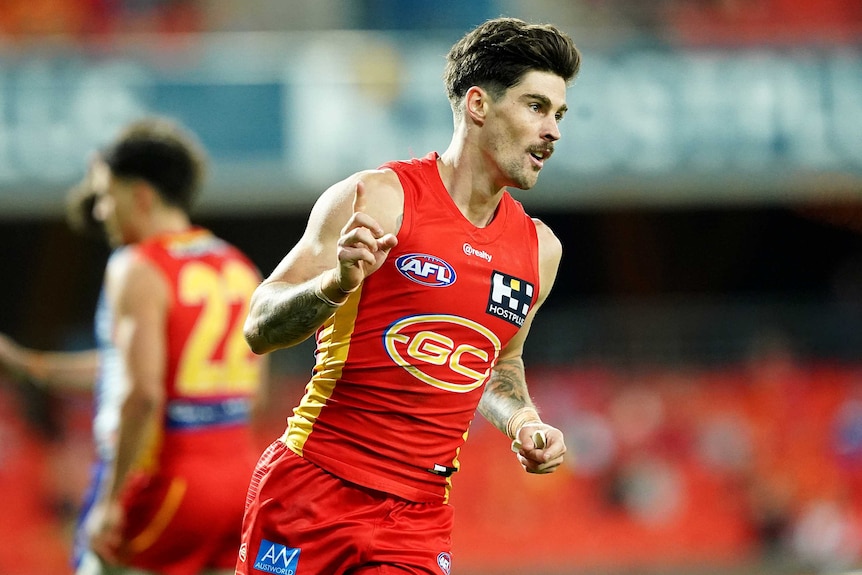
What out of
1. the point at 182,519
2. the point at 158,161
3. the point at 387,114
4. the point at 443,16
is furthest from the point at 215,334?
the point at 443,16

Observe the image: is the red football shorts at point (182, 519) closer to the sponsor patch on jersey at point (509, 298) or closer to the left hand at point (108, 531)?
the left hand at point (108, 531)

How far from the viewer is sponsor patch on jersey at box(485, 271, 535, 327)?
349 centimetres

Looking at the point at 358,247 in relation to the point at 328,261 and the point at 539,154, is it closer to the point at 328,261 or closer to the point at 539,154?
the point at 328,261

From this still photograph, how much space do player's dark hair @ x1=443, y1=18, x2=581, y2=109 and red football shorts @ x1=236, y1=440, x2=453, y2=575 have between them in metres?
1.18

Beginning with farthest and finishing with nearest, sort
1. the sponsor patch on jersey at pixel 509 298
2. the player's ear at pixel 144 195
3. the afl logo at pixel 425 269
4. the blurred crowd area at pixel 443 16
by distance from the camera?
the blurred crowd area at pixel 443 16, the player's ear at pixel 144 195, the sponsor patch on jersey at pixel 509 298, the afl logo at pixel 425 269

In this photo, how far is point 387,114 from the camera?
11.8 m

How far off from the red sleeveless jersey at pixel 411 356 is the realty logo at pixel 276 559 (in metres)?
0.24

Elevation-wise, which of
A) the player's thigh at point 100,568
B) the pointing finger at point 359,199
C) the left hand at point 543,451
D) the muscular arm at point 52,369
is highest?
the pointing finger at point 359,199

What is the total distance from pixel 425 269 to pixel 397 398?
36 cm

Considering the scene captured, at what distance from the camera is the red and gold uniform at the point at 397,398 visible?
333 cm

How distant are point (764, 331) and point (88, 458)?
278 inches

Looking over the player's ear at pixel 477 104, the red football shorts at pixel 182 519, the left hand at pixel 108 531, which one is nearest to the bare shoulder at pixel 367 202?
the player's ear at pixel 477 104

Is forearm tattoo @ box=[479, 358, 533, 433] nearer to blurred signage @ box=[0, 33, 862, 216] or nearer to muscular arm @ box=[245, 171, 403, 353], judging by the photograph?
muscular arm @ box=[245, 171, 403, 353]

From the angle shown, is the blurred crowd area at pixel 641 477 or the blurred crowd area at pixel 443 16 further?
the blurred crowd area at pixel 443 16
